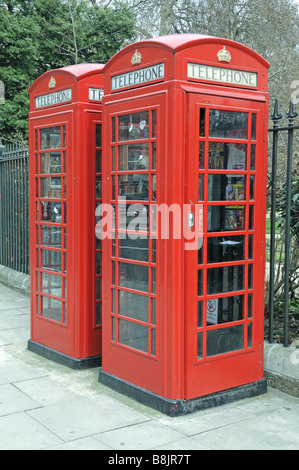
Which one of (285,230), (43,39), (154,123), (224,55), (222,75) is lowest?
(285,230)

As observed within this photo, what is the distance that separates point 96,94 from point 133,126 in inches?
35.8

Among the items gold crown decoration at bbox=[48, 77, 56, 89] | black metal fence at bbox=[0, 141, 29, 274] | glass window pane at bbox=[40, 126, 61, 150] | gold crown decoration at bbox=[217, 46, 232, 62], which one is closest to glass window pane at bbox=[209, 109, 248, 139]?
gold crown decoration at bbox=[217, 46, 232, 62]

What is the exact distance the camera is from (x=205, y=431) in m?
3.56

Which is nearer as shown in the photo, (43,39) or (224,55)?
(224,55)

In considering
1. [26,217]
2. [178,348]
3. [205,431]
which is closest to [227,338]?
[178,348]

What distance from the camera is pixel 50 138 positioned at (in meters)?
5.07

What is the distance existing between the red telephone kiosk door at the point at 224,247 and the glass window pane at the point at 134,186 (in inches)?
15.1

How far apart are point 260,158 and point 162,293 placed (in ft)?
4.31

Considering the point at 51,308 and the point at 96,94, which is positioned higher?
the point at 96,94

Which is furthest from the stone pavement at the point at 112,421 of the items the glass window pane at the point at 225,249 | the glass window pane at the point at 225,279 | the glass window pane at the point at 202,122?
the glass window pane at the point at 202,122

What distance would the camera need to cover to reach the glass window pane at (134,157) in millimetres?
3963

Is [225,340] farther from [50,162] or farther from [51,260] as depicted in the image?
[50,162]

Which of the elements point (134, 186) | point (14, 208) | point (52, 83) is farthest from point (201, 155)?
point (14, 208)

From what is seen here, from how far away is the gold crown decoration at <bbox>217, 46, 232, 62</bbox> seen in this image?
3885 mm
